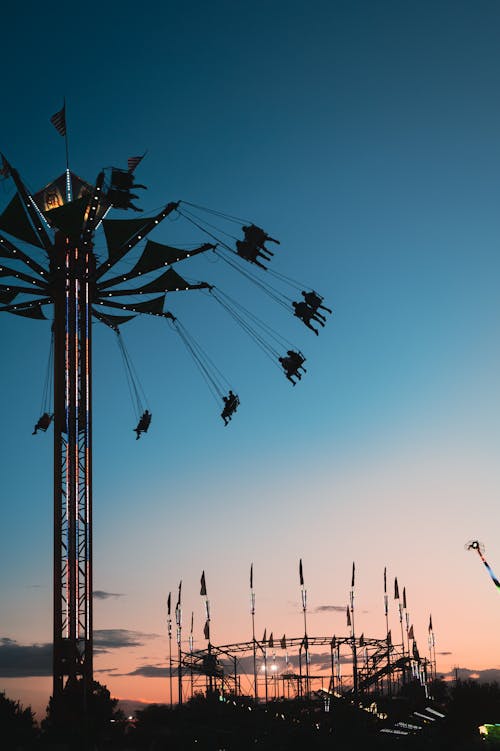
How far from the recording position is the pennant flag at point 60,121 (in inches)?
1334

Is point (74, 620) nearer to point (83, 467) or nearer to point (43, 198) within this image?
point (83, 467)

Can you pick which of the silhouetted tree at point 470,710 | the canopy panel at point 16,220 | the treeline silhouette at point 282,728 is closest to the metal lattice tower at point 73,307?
the canopy panel at point 16,220

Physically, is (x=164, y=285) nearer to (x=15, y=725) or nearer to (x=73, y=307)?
(x=73, y=307)

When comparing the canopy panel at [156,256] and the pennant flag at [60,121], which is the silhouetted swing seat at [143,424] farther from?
the pennant flag at [60,121]

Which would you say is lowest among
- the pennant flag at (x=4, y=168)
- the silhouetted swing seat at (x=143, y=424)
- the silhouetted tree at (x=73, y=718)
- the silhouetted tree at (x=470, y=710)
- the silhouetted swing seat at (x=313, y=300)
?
the silhouetted tree at (x=470, y=710)

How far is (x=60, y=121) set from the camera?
33906 mm

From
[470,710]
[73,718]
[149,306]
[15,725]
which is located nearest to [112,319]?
[149,306]

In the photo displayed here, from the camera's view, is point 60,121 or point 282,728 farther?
point 282,728

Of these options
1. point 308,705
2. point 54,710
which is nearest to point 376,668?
point 308,705

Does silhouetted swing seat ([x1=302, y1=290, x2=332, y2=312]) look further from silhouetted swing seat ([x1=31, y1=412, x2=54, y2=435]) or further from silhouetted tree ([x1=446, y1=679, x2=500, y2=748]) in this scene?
silhouetted tree ([x1=446, y1=679, x2=500, y2=748])

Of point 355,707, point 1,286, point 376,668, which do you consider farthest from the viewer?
point 376,668

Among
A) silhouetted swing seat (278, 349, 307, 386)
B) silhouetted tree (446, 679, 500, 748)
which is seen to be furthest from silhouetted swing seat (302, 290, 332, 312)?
silhouetted tree (446, 679, 500, 748)

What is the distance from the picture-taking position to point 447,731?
63.1 meters

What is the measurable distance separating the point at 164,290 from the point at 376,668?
3549 centimetres
